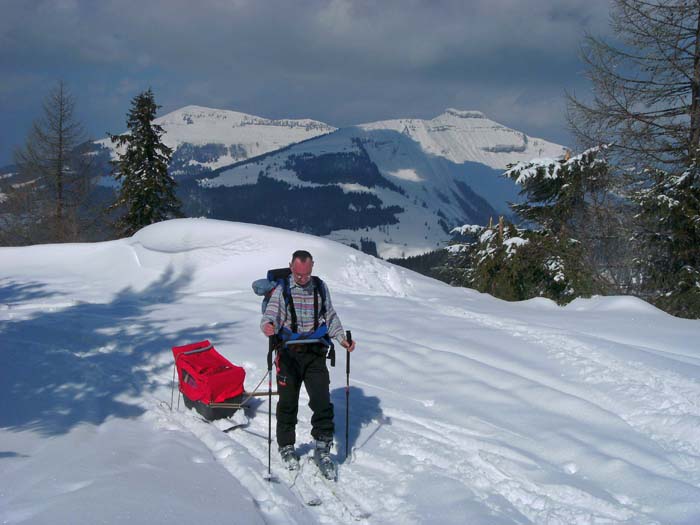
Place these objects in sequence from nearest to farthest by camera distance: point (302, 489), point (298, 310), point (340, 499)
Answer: point (340, 499) < point (302, 489) < point (298, 310)

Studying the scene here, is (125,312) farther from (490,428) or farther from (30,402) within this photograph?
(490,428)

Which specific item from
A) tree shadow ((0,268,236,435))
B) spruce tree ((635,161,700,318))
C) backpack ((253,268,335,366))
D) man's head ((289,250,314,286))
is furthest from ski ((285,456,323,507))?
spruce tree ((635,161,700,318))

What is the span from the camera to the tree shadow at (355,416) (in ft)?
19.1

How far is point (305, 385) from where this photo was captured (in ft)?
17.2

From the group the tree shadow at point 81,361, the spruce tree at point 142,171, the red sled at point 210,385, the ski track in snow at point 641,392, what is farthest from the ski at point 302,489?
the spruce tree at point 142,171

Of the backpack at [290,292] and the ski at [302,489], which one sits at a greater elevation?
the backpack at [290,292]

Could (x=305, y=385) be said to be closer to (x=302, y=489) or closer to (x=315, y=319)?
(x=315, y=319)

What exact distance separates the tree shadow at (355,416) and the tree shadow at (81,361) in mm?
2621

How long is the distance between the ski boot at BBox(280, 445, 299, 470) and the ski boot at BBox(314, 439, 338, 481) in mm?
210

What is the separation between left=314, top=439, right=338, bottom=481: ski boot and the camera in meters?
4.89

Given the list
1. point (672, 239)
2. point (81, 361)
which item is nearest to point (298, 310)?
point (81, 361)

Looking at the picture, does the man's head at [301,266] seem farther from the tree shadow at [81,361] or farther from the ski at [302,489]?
the tree shadow at [81,361]

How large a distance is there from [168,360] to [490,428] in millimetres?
5593

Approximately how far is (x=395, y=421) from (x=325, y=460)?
164 cm
